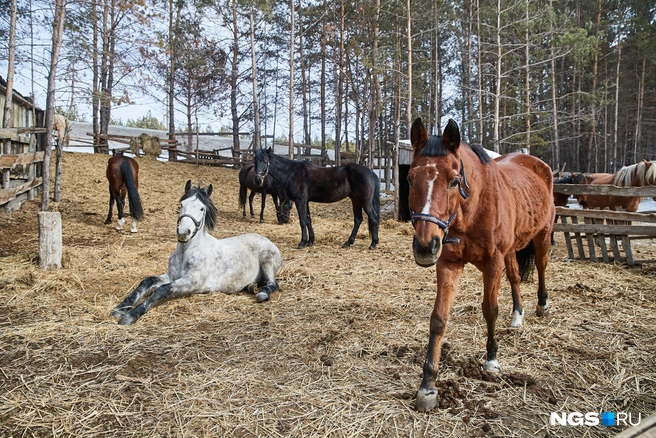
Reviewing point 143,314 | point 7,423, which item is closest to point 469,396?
point 7,423

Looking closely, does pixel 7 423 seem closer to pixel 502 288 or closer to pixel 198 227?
pixel 198 227

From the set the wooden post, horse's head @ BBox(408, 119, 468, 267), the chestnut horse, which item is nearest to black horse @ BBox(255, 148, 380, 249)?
the wooden post

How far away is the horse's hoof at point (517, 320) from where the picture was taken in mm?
3346

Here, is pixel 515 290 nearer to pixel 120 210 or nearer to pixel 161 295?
pixel 161 295

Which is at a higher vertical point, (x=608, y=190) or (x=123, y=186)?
(x=123, y=186)

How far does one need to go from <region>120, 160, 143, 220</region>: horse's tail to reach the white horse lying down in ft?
13.5

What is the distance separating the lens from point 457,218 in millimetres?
2279

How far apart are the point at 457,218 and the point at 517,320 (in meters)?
1.69

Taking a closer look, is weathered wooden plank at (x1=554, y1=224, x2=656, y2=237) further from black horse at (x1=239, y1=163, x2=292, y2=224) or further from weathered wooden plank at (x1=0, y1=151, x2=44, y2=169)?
weathered wooden plank at (x1=0, y1=151, x2=44, y2=169)

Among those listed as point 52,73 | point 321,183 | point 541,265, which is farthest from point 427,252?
point 52,73

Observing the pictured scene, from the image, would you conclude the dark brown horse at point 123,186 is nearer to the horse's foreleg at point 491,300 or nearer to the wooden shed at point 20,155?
the wooden shed at point 20,155

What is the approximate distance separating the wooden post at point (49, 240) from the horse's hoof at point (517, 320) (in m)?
5.34

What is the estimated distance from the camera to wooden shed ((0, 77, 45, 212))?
7.16 m

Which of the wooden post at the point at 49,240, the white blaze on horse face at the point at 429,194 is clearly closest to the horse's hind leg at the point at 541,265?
the white blaze on horse face at the point at 429,194
